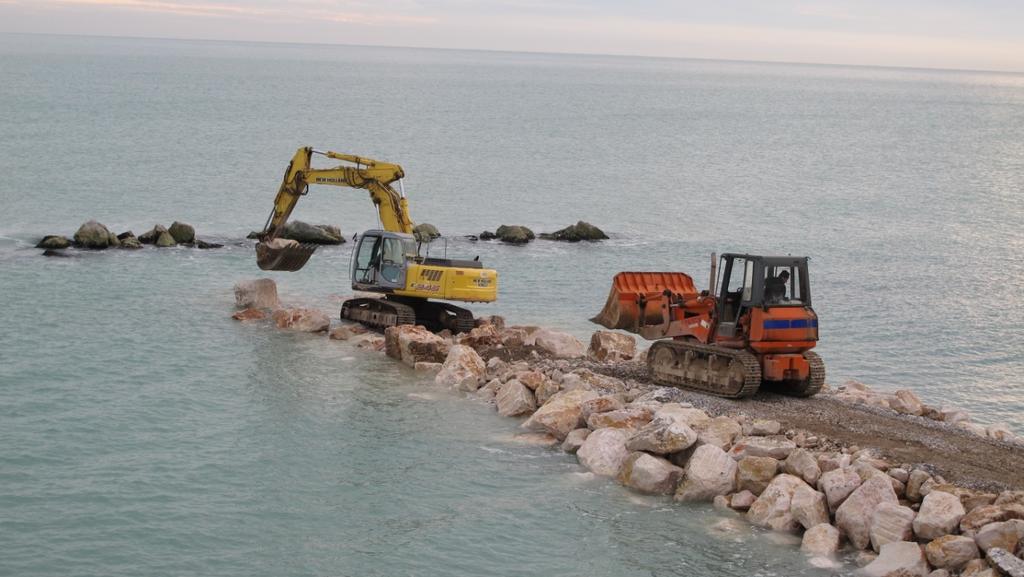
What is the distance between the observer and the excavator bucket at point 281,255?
29.1m

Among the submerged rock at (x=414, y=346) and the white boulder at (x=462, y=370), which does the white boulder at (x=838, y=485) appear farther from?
the submerged rock at (x=414, y=346)

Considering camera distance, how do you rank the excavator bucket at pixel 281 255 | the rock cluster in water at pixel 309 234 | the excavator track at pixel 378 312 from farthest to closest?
the rock cluster in water at pixel 309 234 → the excavator bucket at pixel 281 255 → the excavator track at pixel 378 312

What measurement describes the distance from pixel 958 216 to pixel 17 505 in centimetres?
5110

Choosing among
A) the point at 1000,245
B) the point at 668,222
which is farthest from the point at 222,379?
the point at 1000,245

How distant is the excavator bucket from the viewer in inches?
1147

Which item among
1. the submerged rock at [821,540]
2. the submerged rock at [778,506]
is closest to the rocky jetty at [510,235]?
the submerged rock at [778,506]

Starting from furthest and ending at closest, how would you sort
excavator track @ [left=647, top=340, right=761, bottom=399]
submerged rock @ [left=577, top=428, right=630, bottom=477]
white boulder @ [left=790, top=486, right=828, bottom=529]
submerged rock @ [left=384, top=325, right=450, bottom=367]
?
submerged rock @ [left=384, top=325, right=450, bottom=367] → excavator track @ [left=647, top=340, right=761, bottom=399] → submerged rock @ [left=577, top=428, right=630, bottom=477] → white boulder @ [left=790, top=486, right=828, bottom=529]

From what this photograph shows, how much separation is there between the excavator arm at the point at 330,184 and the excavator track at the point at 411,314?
1738 millimetres

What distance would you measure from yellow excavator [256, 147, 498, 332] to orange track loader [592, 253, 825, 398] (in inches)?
211

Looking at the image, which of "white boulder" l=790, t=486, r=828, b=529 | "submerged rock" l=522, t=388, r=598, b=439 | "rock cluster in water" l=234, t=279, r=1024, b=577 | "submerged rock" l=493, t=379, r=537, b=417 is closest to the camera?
"rock cluster in water" l=234, t=279, r=1024, b=577

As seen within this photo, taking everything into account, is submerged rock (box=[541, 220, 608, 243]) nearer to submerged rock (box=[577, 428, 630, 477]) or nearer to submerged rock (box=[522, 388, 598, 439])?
submerged rock (box=[522, 388, 598, 439])

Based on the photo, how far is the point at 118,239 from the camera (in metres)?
38.0

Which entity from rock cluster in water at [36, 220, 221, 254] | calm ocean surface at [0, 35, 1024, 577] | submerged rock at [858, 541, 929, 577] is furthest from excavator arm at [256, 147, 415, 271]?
submerged rock at [858, 541, 929, 577]

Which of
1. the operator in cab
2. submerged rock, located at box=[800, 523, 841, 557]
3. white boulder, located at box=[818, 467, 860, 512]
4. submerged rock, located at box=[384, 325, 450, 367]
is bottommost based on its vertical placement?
submerged rock, located at box=[800, 523, 841, 557]
